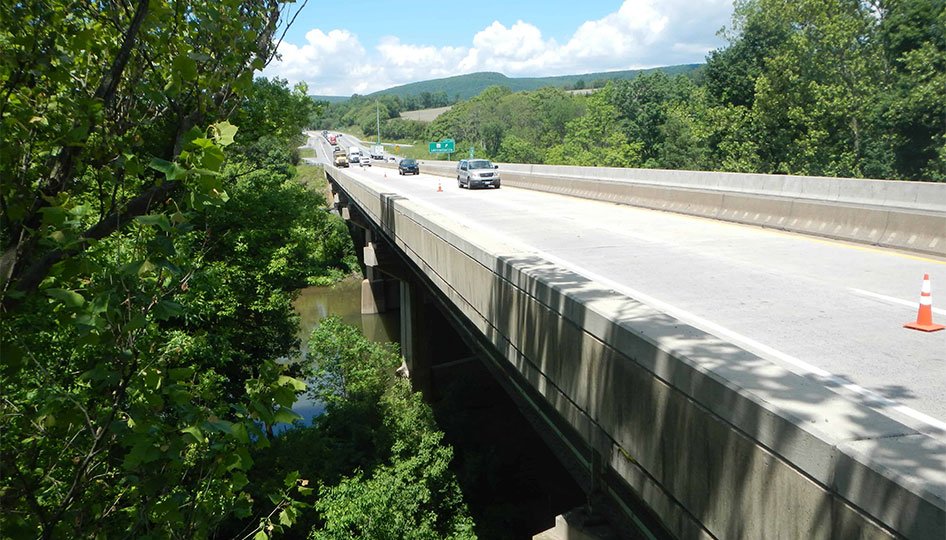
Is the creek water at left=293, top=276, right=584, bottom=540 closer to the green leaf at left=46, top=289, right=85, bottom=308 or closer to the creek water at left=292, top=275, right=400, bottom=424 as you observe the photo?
the creek water at left=292, top=275, right=400, bottom=424

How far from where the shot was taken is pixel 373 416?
2017 centimetres

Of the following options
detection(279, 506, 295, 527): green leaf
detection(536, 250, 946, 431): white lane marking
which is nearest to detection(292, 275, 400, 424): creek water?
detection(536, 250, 946, 431): white lane marking

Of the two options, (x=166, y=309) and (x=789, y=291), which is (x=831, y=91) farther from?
(x=166, y=309)

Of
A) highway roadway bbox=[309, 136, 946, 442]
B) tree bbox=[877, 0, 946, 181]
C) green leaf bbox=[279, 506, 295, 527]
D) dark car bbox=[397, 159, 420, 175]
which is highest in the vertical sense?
tree bbox=[877, 0, 946, 181]

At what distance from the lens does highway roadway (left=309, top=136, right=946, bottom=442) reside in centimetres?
621

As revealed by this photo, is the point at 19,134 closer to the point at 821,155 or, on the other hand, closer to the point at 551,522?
the point at 551,522

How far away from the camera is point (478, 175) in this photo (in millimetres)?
36000

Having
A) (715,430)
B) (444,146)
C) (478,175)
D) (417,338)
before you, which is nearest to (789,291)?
(715,430)

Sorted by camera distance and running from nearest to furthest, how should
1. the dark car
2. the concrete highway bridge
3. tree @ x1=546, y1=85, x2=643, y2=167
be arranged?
the concrete highway bridge → the dark car → tree @ x1=546, y1=85, x2=643, y2=167

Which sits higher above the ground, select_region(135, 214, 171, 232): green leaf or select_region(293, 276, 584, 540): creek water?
select_region(135, 214, 171, 232): green leaf

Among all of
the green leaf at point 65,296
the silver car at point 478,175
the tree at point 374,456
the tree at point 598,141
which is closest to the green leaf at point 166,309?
the green leaf at point 65,296

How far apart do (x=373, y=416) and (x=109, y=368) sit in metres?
17.9

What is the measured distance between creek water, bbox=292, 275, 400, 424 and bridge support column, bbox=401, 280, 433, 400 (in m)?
6.99

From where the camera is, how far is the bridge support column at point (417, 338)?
25812 mm
